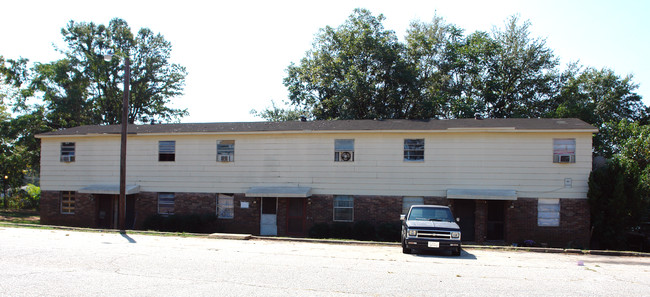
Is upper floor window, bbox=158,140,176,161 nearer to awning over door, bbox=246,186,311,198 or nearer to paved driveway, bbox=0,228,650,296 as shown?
awning over door, bbox=246,186,311,198

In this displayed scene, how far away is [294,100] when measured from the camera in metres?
45.5

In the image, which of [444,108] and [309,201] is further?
[444,108]

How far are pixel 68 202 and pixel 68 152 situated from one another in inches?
108

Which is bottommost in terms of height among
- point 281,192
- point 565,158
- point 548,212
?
point 548,212

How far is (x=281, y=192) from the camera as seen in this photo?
2331cm


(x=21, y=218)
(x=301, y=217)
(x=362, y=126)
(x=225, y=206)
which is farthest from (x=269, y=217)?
(x=21, y=218)

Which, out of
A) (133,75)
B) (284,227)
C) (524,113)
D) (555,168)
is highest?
(133,75)

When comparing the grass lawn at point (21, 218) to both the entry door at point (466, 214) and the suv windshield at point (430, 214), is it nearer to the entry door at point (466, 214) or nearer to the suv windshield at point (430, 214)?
the suv windshield at point (430, 214)

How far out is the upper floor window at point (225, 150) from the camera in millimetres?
24969

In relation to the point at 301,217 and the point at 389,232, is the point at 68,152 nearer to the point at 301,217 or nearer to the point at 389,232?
the point at 301,217

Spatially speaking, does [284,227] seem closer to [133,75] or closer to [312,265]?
[312,265]

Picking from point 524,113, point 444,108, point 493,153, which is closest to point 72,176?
point 493,153

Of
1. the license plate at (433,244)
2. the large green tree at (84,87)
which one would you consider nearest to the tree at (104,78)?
the large green tree at (84,87)

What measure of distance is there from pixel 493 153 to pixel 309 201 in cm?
875
